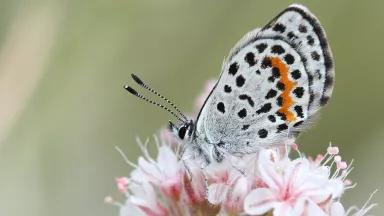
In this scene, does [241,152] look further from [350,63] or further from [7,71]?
[350,63]

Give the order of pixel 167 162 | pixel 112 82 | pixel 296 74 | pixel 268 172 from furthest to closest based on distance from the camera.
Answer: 1. pixel 112 82
2. pixel 167 162
3. pixel 296 74
4. pixel 268 172

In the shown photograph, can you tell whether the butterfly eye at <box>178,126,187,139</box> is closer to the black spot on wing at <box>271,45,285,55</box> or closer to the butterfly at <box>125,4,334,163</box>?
the butterfly at <box>125,4,334,163</box>

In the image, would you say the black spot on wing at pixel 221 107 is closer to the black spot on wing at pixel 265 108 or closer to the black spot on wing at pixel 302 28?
the black spot on wing at pixel 265 108

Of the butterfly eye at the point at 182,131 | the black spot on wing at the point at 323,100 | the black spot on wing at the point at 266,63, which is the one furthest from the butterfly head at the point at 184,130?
the black spot on wing at the point at 323,100

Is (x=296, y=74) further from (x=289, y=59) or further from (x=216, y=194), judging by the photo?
(x=216, y=194)

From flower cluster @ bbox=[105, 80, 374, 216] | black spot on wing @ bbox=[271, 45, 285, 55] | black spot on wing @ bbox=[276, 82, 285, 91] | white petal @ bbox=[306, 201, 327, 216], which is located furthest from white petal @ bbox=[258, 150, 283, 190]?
black spot on wing @ bbox=[271, 45, 285, 55]

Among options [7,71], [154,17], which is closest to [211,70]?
[154,17]

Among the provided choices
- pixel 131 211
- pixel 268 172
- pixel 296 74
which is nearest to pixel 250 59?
pixel 296 74
